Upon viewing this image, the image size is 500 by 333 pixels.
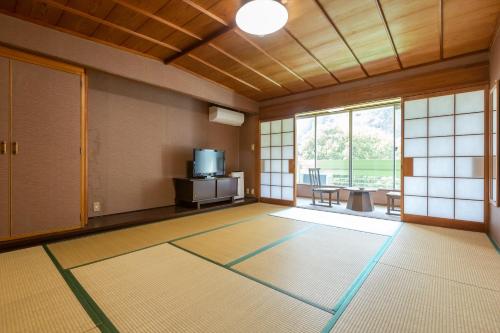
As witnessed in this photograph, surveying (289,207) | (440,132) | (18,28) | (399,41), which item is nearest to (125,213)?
(18,28)

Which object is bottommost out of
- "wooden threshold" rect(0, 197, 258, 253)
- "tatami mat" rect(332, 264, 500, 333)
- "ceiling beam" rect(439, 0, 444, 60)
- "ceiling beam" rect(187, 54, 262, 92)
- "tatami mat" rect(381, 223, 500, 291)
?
"tatami mat" rect(381, 223, 500, 291)

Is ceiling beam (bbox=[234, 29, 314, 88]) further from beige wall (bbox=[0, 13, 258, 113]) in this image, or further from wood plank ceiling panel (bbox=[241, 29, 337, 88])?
beige wall (bbox=[0, 13, 258, 113])

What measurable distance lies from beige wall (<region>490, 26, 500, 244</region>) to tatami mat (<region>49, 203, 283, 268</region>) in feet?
10.5

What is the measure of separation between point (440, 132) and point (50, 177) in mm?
5515

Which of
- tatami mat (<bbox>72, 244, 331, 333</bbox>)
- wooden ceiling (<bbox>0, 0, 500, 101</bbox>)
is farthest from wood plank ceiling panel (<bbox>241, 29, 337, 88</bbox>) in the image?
tatami mat (<bbox>72, 244, 331, 333</bbox>)

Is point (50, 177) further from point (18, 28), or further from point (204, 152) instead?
point (204, 152)

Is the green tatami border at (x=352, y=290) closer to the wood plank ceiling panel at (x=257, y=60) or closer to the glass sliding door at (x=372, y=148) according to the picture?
the wood plank ceiling panel at (x=257, y=60)

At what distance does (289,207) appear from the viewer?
5.06 metres

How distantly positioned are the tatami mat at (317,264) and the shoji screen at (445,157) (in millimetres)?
1439

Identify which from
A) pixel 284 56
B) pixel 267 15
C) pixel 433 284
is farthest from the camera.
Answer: pixel 284 56

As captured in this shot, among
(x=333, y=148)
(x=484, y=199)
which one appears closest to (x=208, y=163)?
(x=333, y=148)

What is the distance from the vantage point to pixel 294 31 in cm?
280

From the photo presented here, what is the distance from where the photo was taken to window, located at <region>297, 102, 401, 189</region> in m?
5.98

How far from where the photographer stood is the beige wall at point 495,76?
2717 mm
